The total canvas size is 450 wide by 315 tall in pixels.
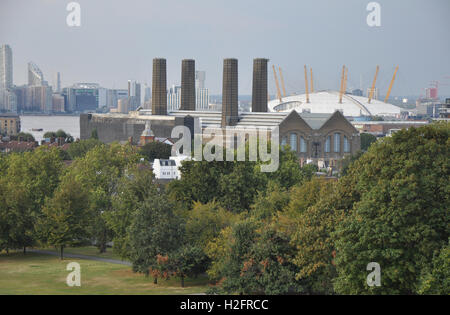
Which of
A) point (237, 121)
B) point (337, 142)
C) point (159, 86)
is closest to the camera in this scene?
point (337, 142)

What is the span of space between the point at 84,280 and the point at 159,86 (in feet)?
317

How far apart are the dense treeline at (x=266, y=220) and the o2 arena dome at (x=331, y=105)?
12814 cm

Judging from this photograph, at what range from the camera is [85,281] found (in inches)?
1207

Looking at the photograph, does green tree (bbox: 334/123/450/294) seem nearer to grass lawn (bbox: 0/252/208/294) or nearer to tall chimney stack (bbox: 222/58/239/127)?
→ grass lawn (bbox: 0/252/208/294)

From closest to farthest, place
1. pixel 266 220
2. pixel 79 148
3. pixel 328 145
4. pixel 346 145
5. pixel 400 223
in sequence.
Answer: pixel 400 223 → pixel 266 220 → pixel 79 148 → pixel 328 145 → pixel 346 145

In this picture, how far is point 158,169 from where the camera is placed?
225 feet

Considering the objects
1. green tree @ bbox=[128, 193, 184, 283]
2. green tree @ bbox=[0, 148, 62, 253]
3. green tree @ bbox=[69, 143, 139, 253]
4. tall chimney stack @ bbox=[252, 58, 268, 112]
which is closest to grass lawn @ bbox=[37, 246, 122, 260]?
green tree @ bbox=[69, 143, 139, 253]

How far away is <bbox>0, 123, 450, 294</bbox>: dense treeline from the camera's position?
20.9m

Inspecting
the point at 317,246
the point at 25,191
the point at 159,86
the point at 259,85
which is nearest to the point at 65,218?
the point at 25,191

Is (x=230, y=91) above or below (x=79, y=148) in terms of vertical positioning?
above

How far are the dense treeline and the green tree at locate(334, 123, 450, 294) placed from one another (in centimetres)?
3

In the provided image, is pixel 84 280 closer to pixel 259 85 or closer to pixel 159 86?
pixel 259 85
